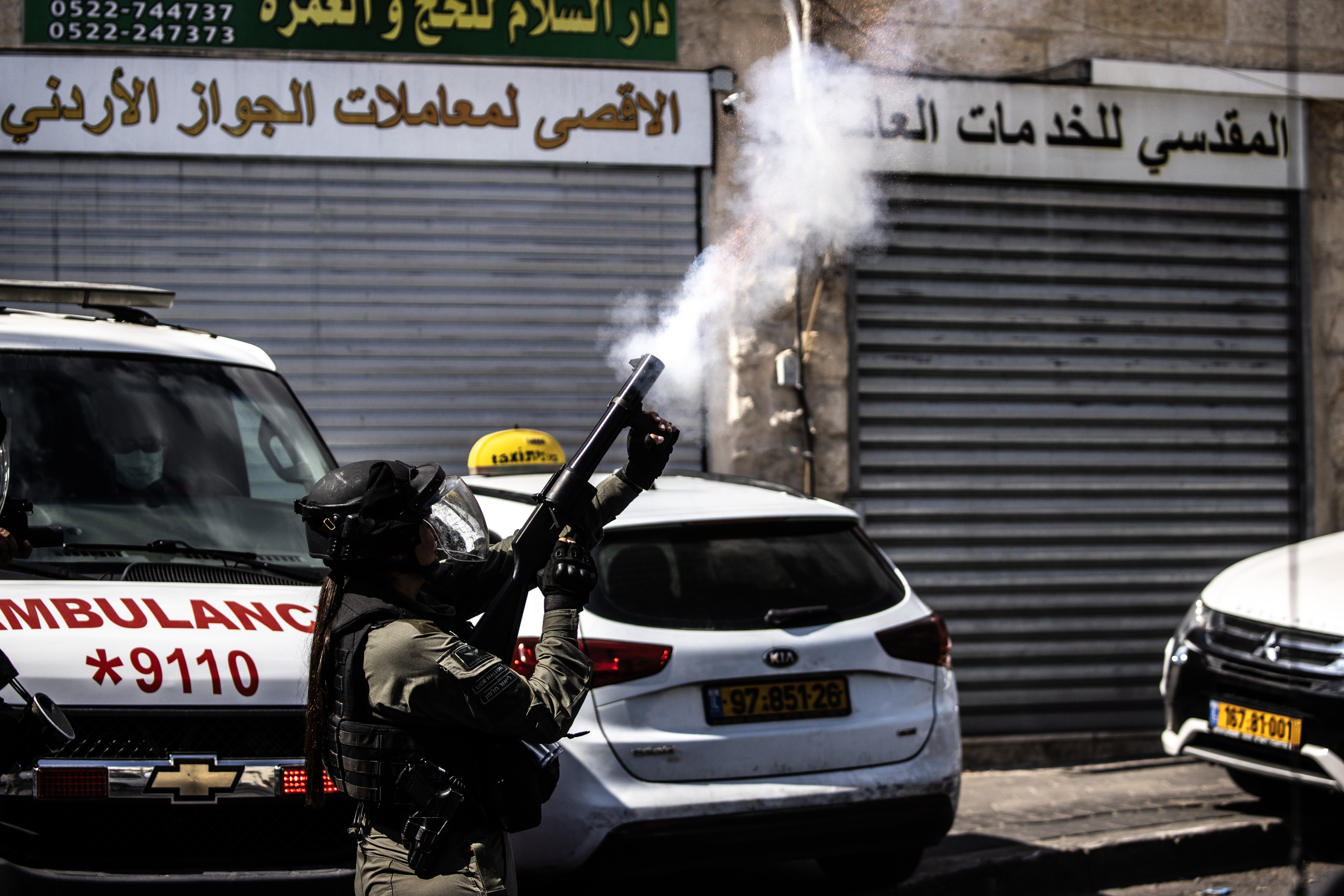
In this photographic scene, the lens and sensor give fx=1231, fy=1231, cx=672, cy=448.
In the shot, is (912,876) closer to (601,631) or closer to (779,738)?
(779,738)

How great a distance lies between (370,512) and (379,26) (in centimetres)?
598

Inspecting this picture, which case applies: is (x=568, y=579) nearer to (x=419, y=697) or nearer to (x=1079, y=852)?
(x=419, y=697)

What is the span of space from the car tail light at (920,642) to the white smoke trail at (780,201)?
11.3ft

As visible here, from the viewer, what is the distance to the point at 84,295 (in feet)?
14.9

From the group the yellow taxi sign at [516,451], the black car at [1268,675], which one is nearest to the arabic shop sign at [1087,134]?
the black car at [1268,675]

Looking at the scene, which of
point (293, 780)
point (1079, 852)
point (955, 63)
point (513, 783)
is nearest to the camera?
point (513, 783)

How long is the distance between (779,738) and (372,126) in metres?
4.97

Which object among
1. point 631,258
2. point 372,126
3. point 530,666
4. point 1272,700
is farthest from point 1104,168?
point 530,666

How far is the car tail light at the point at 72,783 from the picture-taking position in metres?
2.95

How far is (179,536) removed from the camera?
3805mm

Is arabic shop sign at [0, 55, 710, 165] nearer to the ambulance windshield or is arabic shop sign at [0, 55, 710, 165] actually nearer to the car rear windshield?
the ambulance windshield

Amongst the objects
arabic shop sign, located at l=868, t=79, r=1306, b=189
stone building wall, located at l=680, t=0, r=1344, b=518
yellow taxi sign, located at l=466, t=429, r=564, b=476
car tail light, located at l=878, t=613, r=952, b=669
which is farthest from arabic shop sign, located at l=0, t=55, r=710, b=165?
car tail light, located at l=878, t=613, r=952, b=669

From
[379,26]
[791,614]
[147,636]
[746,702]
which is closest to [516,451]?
[791,614]

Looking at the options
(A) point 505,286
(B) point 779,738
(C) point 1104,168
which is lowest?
(B) point 779,738
